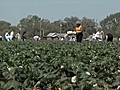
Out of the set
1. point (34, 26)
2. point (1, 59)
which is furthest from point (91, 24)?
point (1, 59)

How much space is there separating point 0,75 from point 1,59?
1.96m

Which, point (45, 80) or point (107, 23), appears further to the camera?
point (107, 23)

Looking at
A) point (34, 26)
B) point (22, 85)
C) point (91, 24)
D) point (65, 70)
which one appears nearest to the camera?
point (22, 85)

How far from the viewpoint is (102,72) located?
15.2 ft

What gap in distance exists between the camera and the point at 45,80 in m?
3.48

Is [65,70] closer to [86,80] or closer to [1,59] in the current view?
[86,80]

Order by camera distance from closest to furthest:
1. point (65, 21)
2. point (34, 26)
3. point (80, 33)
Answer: point (80, 33) → point (34, 26) → point (65, 21)

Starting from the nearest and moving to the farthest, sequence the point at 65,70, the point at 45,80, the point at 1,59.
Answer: the point at 45,80 → the point at 65,70 → the point at 1,59

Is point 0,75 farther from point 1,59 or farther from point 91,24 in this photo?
point 91,24

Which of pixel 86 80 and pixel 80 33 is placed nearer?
pixel 86 80

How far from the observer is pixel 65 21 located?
118m

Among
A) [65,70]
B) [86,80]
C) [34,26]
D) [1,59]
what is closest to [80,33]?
[1,59]

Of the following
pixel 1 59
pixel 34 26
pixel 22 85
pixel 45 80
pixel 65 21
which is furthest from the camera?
pixel 65 21

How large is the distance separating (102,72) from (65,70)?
0.54 meters
